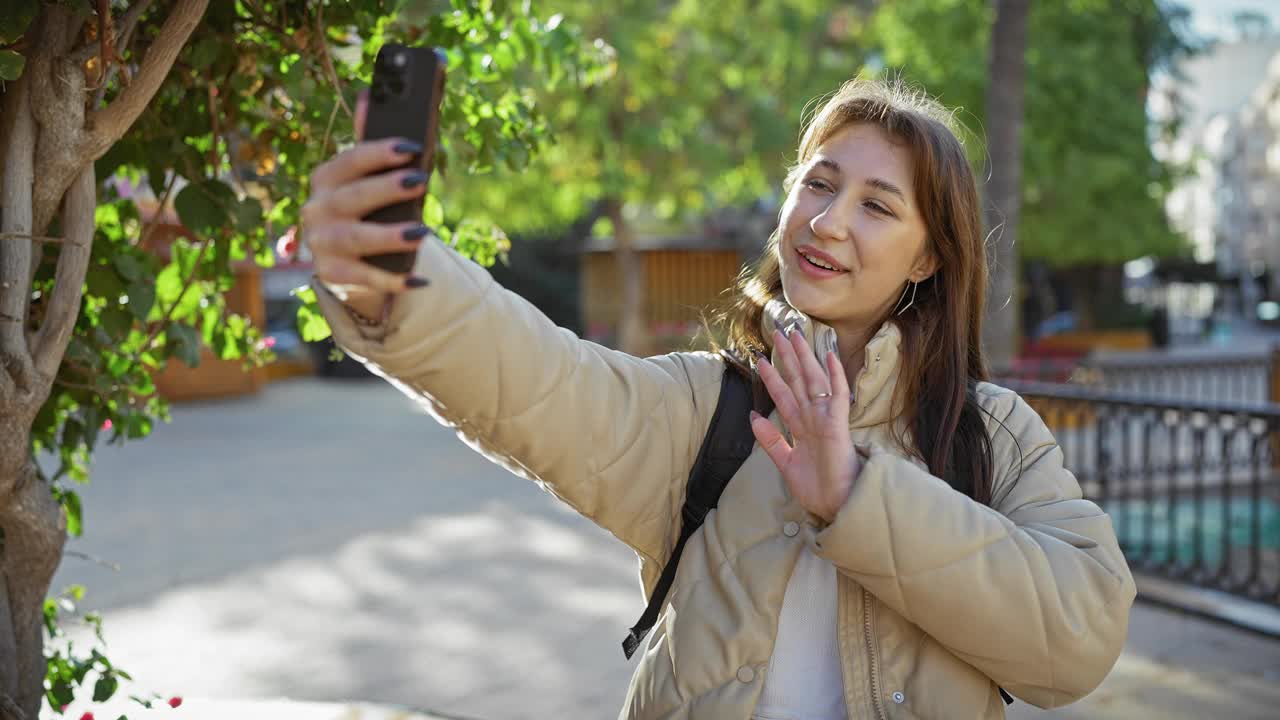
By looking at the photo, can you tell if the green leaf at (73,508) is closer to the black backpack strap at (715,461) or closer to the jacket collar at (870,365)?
the black backpack strap at (715,461)

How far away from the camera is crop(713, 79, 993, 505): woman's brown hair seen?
6.35ft

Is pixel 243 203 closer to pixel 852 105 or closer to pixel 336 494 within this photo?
pixel 852 105

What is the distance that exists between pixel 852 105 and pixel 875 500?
75cm

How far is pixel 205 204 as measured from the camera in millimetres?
2764

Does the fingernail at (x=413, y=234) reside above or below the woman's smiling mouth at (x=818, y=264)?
above

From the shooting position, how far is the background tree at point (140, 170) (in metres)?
2.12

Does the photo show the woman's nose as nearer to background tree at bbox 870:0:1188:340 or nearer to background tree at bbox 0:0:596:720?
background tree at bbox 0:0:596:720

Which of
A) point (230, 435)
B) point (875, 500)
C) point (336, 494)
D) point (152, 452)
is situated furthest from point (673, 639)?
point (230, 435)

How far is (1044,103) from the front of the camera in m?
16.2

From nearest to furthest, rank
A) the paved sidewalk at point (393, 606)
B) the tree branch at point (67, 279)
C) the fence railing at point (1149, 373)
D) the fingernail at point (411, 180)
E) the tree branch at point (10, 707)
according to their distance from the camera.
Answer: the fingernail at point (411, 180)
the tree branch at point (67, 279)
the tree branch at point (10, 707)
the paved sidewalk at point (393, 606)
the fence railing at point (1149, 373)

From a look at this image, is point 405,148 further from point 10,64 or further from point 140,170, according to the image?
point 140,170

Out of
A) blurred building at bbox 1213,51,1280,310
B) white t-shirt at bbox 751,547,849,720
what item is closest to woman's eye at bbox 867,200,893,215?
white t-shirt at bbox 751,547,849,720

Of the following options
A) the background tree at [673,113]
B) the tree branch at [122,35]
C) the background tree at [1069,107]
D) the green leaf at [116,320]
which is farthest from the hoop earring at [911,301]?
the background tree at [673,113]

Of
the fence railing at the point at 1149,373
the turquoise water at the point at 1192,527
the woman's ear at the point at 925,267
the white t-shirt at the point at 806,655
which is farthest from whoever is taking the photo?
the fence railing at the point at 1149,373
